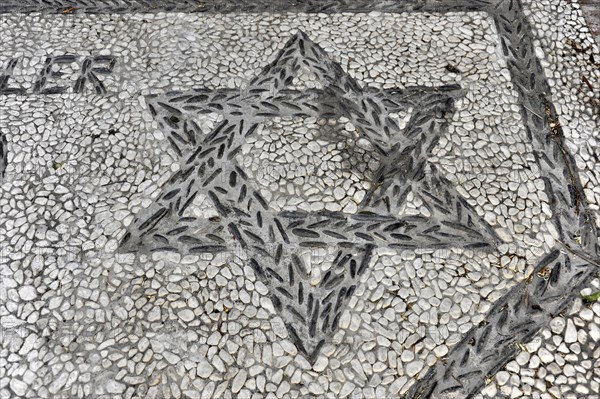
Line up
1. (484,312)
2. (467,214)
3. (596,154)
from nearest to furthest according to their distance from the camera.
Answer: (484,312) → (467,214) → (596,154)

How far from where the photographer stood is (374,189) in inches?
75.1

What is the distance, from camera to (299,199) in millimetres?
1883

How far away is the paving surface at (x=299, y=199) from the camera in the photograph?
1.59 m

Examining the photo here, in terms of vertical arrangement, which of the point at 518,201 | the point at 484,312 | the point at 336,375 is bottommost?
the point at 336,375

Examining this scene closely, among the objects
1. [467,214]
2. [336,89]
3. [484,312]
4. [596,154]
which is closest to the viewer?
[484,312]

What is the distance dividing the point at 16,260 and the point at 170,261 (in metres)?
0.49

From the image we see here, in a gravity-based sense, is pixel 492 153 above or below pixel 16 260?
above

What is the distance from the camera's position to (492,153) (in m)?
1.99

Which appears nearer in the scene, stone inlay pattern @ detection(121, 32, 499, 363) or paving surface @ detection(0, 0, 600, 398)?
paving surface @ detection(0, 0, 600, 398)

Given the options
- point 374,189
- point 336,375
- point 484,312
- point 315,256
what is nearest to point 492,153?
point 374,189

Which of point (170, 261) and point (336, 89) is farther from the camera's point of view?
point (336, 89)

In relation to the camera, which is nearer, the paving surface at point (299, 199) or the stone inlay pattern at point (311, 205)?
the paving surface at point (299, 199)

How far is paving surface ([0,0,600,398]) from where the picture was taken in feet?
5.22

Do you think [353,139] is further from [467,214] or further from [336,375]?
[336,375]
